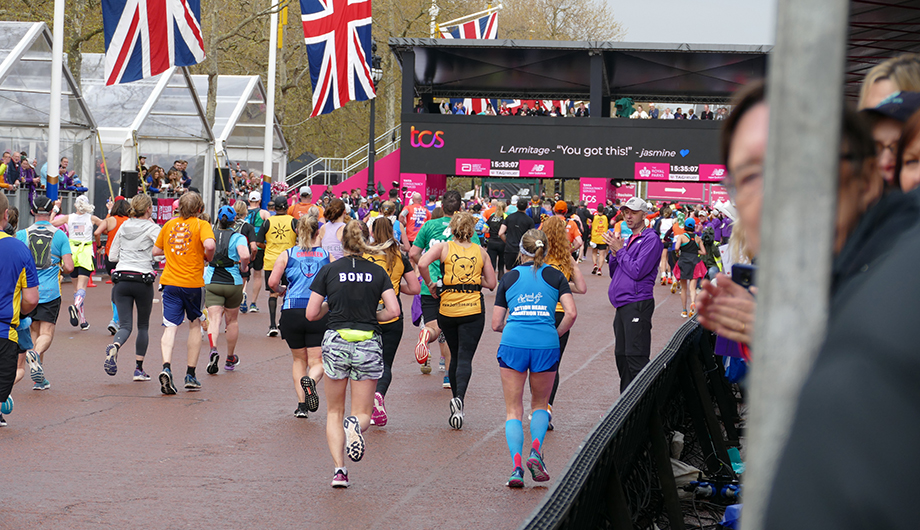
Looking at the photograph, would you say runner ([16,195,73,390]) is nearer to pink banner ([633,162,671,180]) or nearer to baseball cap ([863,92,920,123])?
baseball cap ([863,92,920,123])

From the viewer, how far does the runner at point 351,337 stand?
677cm

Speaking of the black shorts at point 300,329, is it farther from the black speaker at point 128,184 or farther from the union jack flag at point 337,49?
the union jack flag at point 337,49

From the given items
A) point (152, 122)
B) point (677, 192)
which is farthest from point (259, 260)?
point (677, 192)

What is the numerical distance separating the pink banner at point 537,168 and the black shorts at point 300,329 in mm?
31649

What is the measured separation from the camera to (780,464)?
84cm

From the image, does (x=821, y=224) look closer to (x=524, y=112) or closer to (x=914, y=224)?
(x=914, y=224)

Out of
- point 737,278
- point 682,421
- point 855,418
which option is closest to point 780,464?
point 855,418

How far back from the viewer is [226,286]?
11.1 meters

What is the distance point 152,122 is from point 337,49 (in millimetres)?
7300

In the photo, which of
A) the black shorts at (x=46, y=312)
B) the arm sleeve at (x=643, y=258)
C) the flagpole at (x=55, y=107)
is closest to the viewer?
the arm sleeve at (x=643, y=258)

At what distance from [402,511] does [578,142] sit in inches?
1378

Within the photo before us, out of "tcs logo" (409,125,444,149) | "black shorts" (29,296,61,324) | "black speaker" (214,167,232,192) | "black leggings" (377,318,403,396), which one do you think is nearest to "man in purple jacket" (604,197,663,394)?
"black leggings" (377,318,403,396)

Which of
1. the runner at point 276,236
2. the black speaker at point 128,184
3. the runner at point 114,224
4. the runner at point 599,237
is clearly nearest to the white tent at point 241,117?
the black speaker at point 128,184

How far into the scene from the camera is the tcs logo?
132 ft
